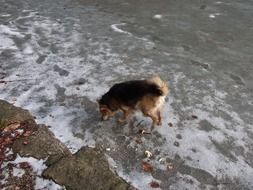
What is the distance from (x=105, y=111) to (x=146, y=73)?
171 cm

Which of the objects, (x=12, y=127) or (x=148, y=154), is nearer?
(x=148, y=154)

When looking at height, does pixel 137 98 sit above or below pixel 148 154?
above

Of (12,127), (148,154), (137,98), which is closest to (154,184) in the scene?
(148,154)

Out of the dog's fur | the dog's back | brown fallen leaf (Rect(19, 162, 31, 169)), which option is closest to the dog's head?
the dog's fur

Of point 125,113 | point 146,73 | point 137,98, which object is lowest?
point 146,73

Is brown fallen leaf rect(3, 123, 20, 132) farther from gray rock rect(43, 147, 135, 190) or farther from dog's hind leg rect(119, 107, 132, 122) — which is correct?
dog's hind leg rect(119, 107, 132, 122)

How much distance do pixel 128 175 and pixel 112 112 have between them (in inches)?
44.7

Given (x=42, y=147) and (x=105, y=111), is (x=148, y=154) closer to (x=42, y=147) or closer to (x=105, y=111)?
(x=105, y=111)

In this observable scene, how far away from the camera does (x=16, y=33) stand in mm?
8070

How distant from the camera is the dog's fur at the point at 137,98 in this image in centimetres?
444

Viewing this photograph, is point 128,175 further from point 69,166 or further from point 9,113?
point 9,113

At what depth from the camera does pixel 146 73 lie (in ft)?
20.9

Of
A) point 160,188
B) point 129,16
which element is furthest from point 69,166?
point 129,16

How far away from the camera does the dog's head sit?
4.91 metres
